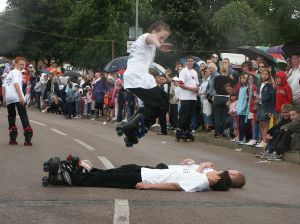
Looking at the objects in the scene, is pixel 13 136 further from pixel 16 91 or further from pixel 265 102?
pixel 265 102

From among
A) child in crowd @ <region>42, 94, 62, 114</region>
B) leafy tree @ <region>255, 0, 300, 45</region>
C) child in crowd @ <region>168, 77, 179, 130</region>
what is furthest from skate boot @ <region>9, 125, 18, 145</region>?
leafy tree @ <region>255, 0, 300, 45</region>

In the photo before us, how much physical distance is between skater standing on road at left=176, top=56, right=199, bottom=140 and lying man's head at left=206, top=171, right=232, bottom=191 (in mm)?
9681

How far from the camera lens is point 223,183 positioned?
10.1 metres

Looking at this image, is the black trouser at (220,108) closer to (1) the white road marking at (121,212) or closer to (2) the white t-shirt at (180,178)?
(2) the white t-shirt at (180,178)

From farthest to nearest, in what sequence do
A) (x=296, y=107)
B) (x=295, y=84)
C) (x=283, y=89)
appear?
1. (x=295, y=84)
2. (x=283, y=89)
3. (x=296, y=107)

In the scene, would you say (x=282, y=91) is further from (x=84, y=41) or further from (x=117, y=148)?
(x=84, y=41)

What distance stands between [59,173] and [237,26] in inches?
2090

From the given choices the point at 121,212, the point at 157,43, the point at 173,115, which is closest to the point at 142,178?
the point at 121,212

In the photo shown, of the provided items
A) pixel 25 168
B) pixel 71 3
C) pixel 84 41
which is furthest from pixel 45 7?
pixel 25 168

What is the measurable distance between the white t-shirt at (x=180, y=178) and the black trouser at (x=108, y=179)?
13 cm

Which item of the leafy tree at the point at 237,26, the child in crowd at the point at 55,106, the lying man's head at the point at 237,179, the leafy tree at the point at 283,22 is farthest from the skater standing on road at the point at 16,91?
the leafy tree at the point at 283,22

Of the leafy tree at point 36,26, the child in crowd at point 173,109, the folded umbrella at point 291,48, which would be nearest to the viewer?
the folded umbrella at point 291,48

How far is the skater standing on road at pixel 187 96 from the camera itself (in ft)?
65.1

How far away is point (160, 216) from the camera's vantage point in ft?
26.2
